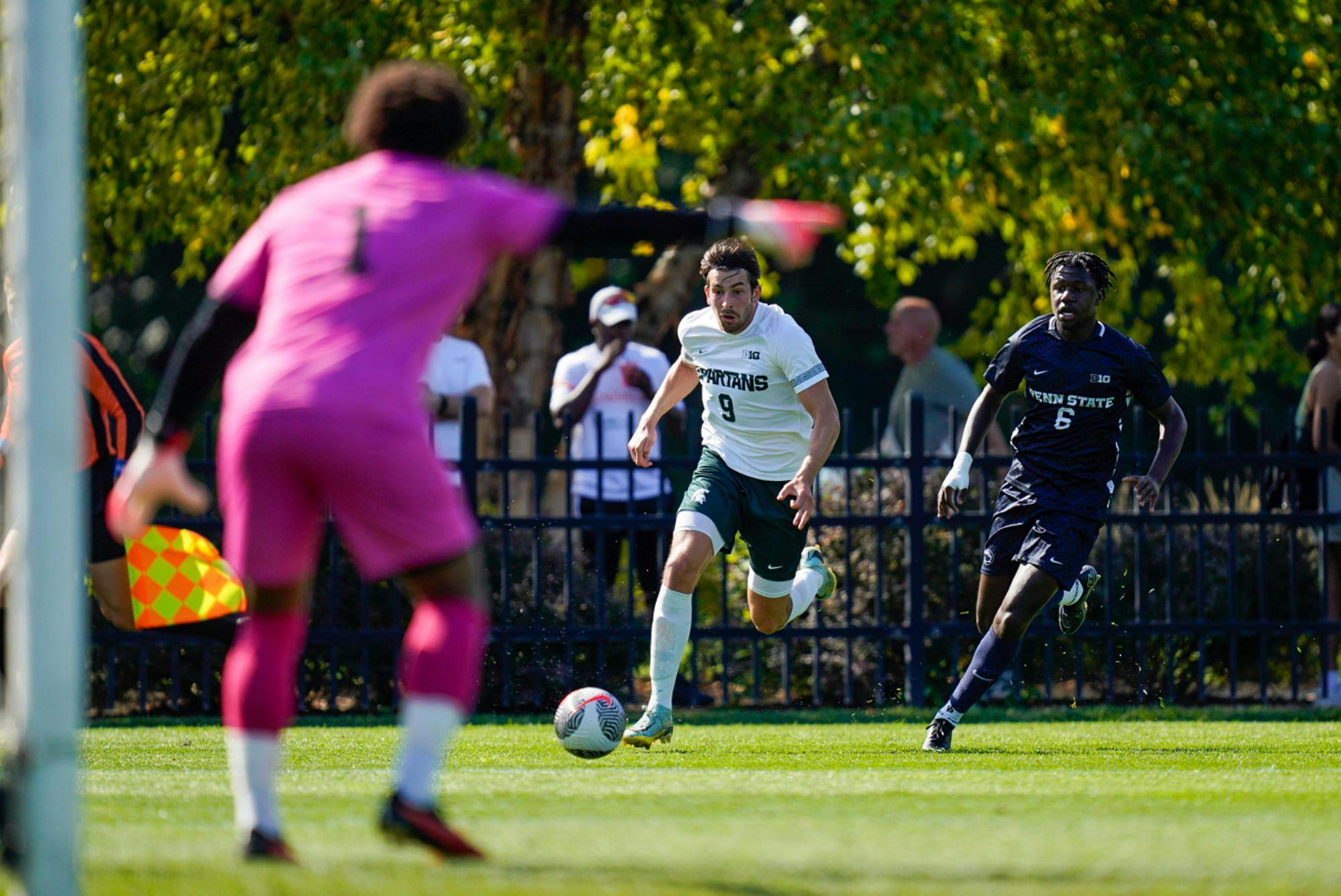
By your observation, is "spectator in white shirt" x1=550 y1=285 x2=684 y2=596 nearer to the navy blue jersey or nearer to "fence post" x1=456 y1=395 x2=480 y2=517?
"fence post" x1=456 y1=395 x2=480 y2=517

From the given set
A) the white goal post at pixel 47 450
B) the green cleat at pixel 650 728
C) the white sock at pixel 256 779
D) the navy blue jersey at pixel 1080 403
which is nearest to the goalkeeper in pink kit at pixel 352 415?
the white sock at pixel 256 779

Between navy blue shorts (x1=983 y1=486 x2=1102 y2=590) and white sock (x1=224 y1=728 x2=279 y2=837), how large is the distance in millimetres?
4351

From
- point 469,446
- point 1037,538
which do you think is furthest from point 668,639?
point 469,446

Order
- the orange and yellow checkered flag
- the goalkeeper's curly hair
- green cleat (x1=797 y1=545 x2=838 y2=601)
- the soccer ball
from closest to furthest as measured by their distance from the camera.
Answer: the goalkeeper's curly hair < the soccer ball < the orange and yellow checkered flag < green cleat (x1=797 y1=545 x2=838 y2=601)

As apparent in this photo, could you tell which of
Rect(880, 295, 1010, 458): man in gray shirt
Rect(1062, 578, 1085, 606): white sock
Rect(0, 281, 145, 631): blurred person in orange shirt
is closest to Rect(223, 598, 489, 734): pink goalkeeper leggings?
Rect(0, 281, 145, 631): blurred person in orange shirt

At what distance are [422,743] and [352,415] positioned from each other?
0.75 meters

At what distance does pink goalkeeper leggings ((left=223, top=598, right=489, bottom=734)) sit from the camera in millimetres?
4273

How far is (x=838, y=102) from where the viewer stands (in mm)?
12609

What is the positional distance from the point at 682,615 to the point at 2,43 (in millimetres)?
5989

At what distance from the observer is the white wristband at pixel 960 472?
26.1ft

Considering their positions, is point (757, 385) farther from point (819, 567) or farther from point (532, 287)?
point (532, 287)

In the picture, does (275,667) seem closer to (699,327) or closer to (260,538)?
(260,538)

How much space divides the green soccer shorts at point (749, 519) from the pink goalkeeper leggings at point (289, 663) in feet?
12.0

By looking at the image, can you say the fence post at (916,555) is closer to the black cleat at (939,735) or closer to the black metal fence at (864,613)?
the black metal fence at (864,613)
